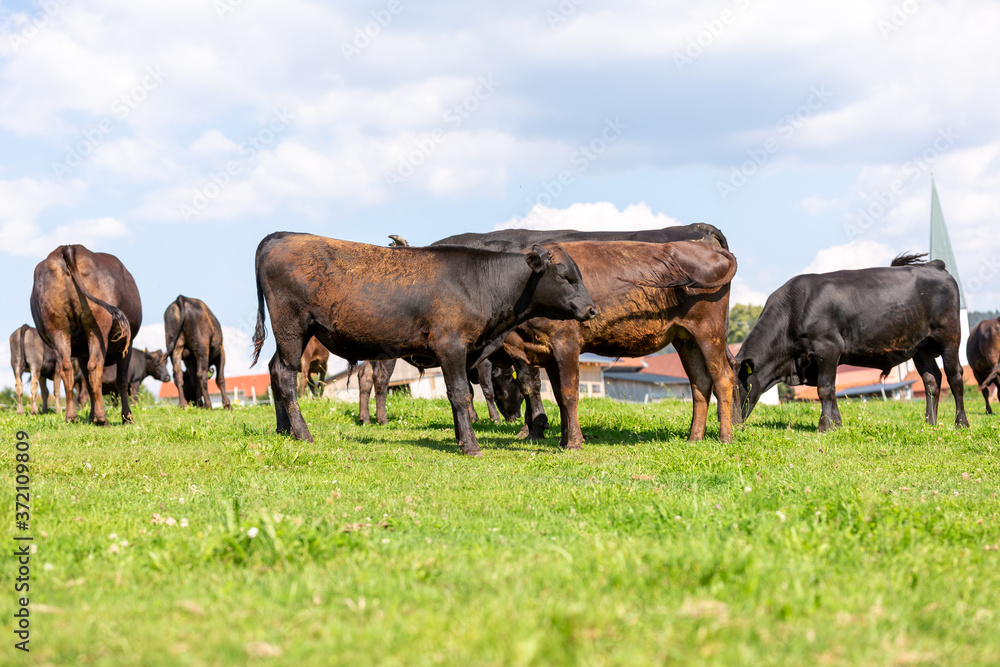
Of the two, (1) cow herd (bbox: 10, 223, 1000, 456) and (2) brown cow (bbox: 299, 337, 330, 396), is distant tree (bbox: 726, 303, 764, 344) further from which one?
(1) cow herd (bbox: 10, 223, 1000, 456)

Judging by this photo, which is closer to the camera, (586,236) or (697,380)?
(697,380)

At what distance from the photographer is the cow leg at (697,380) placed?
37.2 feet

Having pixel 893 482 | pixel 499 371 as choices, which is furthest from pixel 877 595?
pixel 499 371

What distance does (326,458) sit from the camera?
29.2ft

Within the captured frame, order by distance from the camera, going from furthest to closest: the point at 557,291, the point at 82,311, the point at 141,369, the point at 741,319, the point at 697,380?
1. the point at 741,319
2. the point at 141,369
3. the point at 82,311
4. the point at 697,380
5. the point at 557,291

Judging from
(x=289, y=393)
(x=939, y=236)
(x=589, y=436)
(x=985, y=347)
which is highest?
(x=939, y=236)

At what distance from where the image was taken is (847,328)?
13.4 meters

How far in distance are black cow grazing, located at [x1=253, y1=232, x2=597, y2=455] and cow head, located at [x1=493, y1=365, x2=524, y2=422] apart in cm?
344

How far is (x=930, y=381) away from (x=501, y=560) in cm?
1193

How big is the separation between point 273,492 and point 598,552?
356 cm

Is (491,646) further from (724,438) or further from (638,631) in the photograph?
(724,438)

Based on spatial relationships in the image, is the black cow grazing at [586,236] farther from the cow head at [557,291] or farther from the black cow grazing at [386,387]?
the cow head at [557,291]

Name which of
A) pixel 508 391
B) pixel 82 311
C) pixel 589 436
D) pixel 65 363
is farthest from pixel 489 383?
pixel 65 363

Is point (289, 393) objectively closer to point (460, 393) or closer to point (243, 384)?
point (460, 393)
